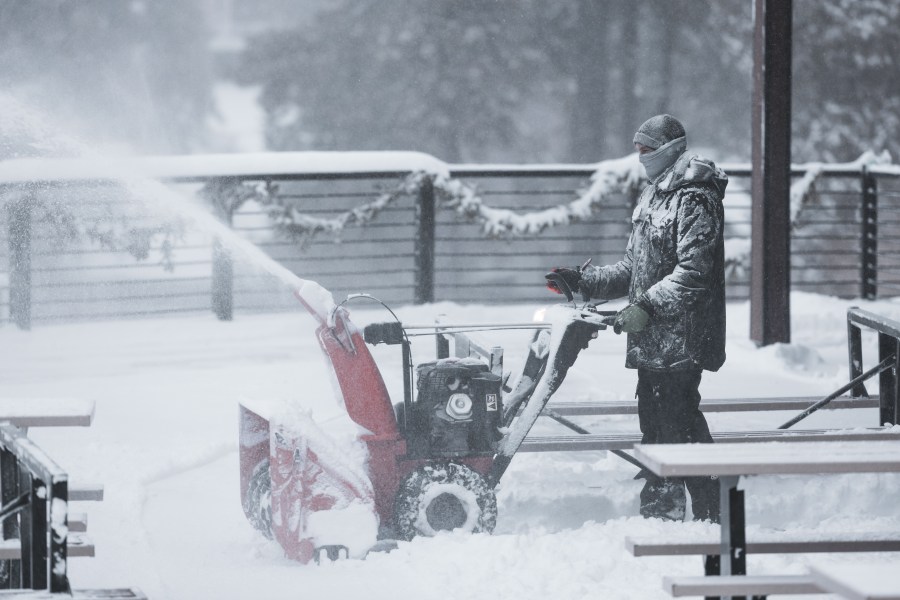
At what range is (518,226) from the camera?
11461mm

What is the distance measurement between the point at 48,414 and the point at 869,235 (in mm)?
8979

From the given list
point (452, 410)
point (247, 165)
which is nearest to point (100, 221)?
point (247, 165)

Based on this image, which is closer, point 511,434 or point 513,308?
point 511,434

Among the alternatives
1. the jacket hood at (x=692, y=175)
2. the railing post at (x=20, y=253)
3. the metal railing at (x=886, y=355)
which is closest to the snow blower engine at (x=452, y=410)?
the jacket hood at (x=692, y=175)

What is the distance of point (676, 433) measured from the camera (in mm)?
4918

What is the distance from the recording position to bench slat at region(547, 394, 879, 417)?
6000 millimetres

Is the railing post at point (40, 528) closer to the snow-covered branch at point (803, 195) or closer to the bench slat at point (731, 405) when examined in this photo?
the bench slat at point (731, 405)

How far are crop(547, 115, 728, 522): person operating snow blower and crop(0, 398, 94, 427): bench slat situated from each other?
1.91 meters

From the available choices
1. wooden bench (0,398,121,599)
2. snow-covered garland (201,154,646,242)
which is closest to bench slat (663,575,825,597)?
wooden bench (0,398,121,599)

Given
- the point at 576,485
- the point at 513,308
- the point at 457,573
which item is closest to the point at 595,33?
the point at 513,308

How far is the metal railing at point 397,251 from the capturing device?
10.5 meters

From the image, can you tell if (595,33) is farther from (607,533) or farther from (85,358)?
(607,533)

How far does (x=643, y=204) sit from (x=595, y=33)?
67.4ft

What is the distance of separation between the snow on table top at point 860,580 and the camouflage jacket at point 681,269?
197 centimetres
